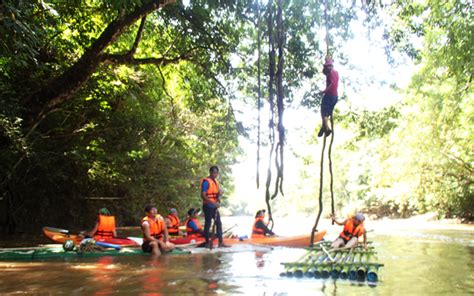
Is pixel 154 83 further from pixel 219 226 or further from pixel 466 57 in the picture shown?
pixel 466 57

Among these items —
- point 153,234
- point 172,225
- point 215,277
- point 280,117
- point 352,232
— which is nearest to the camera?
point 280,117

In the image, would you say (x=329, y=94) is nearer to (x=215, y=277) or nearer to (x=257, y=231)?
(x=215, y=277)

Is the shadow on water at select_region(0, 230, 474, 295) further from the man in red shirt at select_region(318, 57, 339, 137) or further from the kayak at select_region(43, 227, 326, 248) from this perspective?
the man in red shirt at select_region(318, 57, 339, 137)

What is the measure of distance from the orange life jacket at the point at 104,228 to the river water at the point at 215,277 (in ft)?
5.46

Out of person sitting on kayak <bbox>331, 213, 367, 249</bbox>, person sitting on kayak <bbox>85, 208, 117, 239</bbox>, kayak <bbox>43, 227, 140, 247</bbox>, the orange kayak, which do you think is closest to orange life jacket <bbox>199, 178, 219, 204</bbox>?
the orange kayak

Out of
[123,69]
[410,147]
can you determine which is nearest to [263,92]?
[123,69]

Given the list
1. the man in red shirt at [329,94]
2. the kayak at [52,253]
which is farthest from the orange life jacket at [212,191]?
the man in red shirt at [329,94]

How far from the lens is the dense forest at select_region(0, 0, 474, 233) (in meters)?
7.51

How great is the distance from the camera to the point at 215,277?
6441mm

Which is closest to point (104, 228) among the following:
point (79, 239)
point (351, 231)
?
point (79, 239)

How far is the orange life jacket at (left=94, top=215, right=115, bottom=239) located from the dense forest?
2427mm

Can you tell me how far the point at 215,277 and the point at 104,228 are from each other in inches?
182

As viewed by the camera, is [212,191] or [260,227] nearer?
[212,191]

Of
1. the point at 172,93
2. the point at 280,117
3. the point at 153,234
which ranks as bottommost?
the point at 153,234
